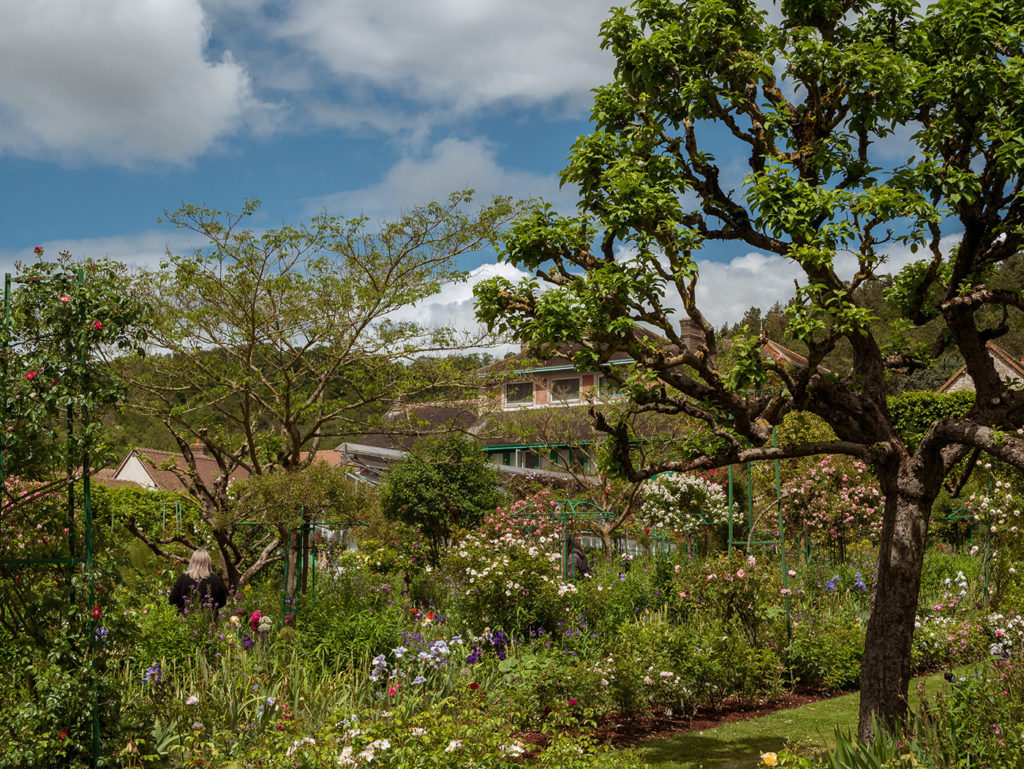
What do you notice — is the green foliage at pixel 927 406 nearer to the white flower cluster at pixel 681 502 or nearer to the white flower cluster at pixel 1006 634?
→ the white flower cluster at pixel 681 502

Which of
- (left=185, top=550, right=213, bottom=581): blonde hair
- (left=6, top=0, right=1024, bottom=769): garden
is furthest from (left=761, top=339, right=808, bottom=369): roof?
(left=185, top=550, right=213, bottom=581): blonde hair

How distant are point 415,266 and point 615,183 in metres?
6.96

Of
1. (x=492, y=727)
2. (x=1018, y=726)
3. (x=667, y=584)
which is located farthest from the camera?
(x=667, y=584)

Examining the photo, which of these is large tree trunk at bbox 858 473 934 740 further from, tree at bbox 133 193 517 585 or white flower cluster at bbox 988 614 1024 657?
tree at bbox 133 193 517 585

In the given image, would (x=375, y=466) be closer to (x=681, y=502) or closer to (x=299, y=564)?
(x=681, y=502)

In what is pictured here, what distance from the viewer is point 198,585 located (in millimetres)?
8953

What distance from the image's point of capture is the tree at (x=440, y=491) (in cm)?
1752

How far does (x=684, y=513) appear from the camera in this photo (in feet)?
59.7

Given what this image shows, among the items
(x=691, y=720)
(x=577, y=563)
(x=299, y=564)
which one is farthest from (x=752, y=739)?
(x=299, y=564)

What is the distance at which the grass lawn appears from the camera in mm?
6391

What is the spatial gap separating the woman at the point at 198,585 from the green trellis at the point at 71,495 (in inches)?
161

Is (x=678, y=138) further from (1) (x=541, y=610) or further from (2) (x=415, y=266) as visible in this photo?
(2) (x=415, y=266)

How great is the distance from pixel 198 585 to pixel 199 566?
0.23 metres

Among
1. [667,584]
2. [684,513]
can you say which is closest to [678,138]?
[667,584]
